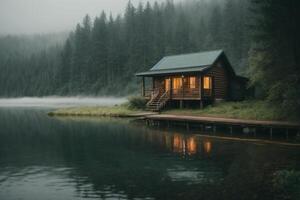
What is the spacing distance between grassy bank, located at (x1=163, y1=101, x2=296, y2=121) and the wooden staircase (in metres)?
1.28

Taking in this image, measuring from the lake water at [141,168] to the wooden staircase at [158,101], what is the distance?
550 inches

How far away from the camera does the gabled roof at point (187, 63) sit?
38250mm

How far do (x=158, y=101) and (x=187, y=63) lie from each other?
6.37m

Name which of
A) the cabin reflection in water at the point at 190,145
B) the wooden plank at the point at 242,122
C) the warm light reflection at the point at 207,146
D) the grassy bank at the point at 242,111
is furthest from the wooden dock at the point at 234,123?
the warm light reflection at the point at 207,146

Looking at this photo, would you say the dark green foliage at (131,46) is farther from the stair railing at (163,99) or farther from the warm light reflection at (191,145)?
the warm light reflection at (191,145)

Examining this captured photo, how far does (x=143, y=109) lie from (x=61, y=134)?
1538 centimetres

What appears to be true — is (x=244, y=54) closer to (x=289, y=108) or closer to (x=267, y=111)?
(x=267, y=111)

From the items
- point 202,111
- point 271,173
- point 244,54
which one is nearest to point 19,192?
point 271,173

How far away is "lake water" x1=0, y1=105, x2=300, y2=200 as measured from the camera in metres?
11.5

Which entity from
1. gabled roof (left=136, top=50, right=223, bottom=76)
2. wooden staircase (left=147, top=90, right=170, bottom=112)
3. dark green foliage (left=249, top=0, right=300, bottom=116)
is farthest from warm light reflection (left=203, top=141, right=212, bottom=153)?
wooden staircase (left=147, top=90, right=170, bottom=112)

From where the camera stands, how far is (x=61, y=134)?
2753 cm

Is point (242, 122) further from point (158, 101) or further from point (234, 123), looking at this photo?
point (158, 101)

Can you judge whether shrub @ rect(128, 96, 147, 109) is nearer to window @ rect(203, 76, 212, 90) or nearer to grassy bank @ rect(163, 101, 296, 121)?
grassy bank @ rect(163, 101, 296, 121)

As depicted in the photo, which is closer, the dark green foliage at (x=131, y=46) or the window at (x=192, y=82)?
the window at (x=192, y=82)
